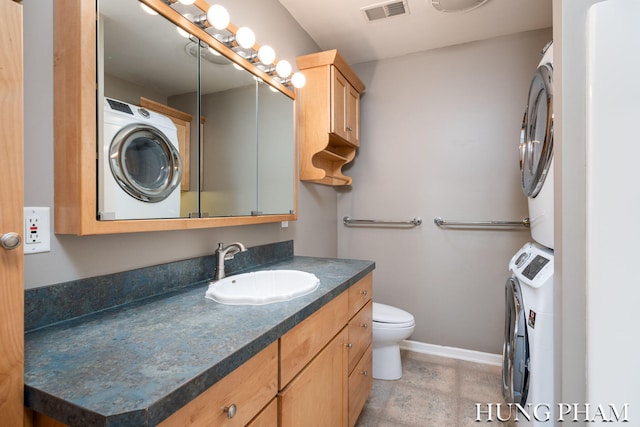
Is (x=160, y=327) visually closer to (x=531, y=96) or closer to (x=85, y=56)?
(x=85, y=56)

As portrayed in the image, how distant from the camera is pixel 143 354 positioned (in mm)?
723

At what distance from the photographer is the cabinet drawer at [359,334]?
156 centimetres

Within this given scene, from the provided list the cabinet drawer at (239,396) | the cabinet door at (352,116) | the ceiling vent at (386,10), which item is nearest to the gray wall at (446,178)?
the cabinet door at (352,116)

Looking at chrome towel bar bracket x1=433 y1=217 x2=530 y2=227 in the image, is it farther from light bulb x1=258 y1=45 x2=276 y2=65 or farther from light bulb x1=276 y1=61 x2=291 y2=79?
light bulb x1=258 y1=45 x2=276 y2=65

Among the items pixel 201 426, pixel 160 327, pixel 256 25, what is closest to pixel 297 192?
pixel 256 25

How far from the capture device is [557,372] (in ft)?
3.59

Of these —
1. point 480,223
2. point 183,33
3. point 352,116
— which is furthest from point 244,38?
point 480,223

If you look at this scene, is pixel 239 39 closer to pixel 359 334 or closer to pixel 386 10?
pixel 386 10

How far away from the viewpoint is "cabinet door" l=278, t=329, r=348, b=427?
101 cm

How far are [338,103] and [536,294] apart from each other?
165cm

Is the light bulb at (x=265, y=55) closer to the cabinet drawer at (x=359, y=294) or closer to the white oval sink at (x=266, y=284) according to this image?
the white oval sink at (x=266, y=284)

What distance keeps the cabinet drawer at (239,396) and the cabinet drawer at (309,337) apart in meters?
0.06

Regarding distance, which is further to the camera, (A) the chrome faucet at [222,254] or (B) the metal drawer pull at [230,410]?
(A) the chrome faucet at [222,254]

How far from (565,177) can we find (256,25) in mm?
1683
